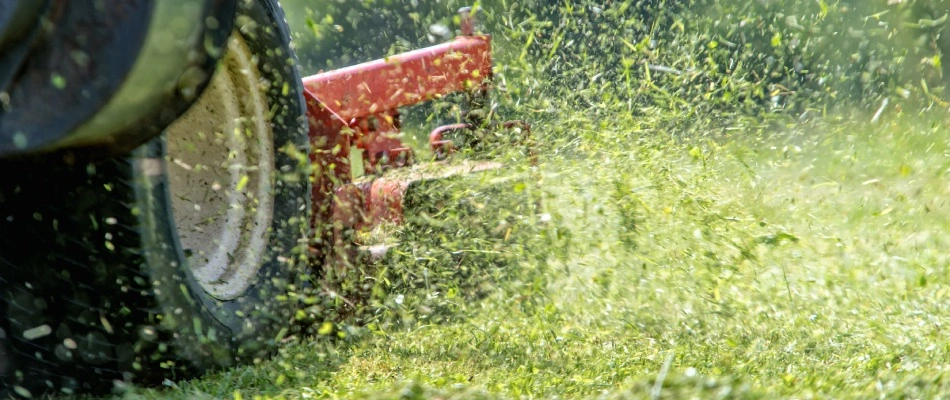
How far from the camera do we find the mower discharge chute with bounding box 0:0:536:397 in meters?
1.73

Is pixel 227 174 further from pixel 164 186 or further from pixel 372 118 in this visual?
pixel 372 118

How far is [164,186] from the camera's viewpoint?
225 cm

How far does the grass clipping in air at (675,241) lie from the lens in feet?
7.98

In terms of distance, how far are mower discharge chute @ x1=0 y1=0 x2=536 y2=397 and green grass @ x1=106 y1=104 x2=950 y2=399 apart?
0.18 meters

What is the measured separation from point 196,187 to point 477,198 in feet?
3.75

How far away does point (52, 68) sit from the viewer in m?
1.72

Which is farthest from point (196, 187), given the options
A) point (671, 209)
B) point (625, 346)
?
point (671, 209)

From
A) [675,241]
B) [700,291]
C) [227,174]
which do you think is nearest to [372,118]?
[227,174]

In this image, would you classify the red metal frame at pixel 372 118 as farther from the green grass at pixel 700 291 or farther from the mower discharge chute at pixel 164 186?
the green grass at pixel 700 291

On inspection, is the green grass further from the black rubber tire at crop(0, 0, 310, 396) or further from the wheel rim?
the wheel rim

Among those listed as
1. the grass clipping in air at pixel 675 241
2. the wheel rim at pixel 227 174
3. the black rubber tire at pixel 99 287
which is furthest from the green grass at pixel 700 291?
the wheel rim at pixel 227 174

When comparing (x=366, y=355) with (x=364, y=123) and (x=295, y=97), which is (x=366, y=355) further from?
(x=364, y=123)

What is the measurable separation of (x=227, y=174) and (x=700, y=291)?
4.91ft

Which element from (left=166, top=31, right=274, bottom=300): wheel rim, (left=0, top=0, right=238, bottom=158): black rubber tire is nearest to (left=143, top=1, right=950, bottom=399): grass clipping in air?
(left=166, top=31, right=274, bottom=300): wheel rim
